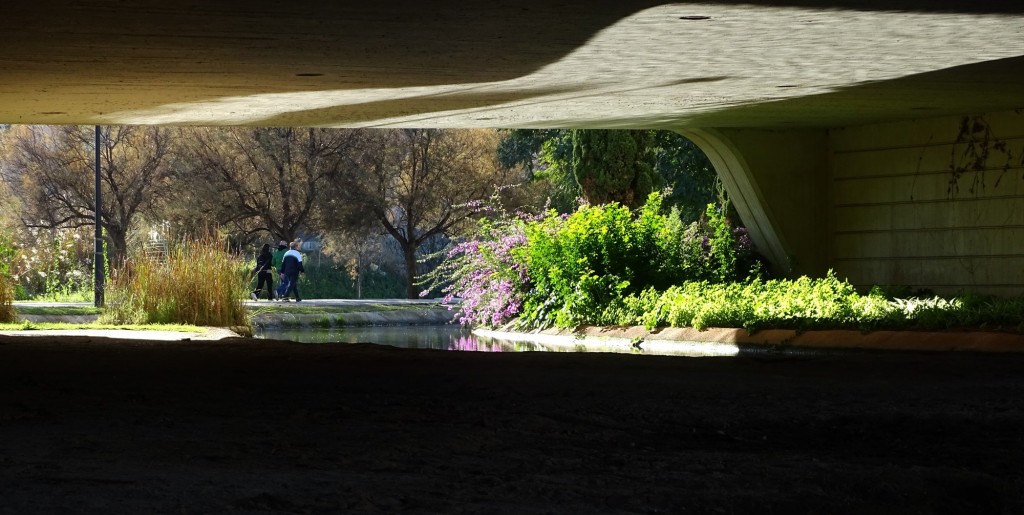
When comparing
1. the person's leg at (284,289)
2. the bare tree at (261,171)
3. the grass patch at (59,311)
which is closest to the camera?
the grass patch at (59,311)

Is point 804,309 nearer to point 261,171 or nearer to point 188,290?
point 188,290

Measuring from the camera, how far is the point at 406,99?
1272 centimetres

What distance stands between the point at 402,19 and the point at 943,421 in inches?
165

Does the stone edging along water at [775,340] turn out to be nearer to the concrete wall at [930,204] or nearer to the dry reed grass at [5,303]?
the concrete wall at [930,204]

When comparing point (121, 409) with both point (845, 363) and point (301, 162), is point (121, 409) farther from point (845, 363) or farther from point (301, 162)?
point (301, 162)

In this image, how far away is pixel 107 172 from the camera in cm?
3716

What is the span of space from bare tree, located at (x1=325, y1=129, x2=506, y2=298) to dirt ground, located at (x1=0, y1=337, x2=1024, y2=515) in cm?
2839

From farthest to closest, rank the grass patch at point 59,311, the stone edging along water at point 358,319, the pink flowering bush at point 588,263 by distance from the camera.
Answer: the stone edging along water at point 358,319, the grass patch at point 59,311, the pink flowering bush at point 588,263

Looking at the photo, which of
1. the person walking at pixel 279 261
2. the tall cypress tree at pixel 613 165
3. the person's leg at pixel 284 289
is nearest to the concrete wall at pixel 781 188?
the tall cypress tree at pixel 613 165

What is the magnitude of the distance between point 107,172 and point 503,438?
1338 inches

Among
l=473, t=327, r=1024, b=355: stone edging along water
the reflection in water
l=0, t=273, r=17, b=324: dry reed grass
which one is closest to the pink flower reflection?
the reflection in water

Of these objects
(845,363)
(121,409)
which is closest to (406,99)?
(845,363)

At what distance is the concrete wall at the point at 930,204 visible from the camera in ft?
52.2

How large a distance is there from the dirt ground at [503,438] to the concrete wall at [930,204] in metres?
7.35
